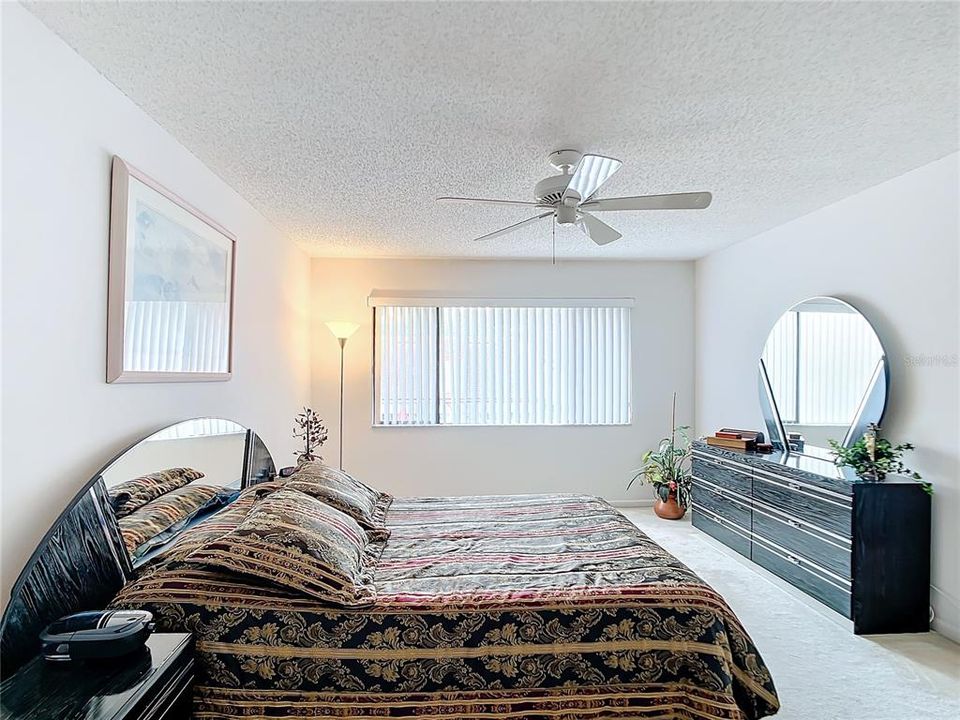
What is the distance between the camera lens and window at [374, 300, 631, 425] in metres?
5.82

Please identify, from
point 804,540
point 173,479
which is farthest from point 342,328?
point 804,540

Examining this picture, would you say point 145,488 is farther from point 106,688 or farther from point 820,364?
point 820,364

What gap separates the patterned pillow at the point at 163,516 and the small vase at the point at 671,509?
12.9 feet

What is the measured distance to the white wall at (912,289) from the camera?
306cm

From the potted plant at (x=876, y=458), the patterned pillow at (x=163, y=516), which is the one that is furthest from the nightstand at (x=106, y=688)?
the potted plant at (x=876, y=458)

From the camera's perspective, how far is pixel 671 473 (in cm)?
558

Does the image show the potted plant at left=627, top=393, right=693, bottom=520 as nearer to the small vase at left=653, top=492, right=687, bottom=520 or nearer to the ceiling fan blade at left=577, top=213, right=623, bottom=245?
the small vase at left=653, top=492, right=687, bottom=520

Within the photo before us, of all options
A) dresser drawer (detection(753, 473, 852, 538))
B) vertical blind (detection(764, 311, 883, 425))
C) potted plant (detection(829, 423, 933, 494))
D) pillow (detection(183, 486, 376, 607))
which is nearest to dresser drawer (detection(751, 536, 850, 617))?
dresser drawer (detection(753, 473, 852, 538))

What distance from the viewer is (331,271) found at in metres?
5.75

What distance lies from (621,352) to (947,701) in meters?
3.88

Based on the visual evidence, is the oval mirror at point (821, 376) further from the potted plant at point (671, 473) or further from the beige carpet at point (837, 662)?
the potted plant at point (671, 473)

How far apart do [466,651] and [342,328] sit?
3814 mm

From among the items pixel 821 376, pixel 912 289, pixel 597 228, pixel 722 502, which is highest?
pixel 597 228

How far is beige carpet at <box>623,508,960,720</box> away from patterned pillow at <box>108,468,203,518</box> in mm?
2660
